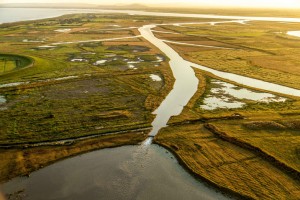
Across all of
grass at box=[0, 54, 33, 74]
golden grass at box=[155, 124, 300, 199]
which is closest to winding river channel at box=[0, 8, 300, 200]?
golden grass at box=[155, 124, 300, 199]

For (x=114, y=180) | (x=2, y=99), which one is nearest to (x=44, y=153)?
(x=114, y=180)

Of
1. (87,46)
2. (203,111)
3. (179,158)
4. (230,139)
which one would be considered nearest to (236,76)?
(203,111)

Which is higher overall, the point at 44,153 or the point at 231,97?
the point at 231,97

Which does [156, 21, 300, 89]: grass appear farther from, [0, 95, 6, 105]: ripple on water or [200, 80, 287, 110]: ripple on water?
[0, 95, 6, 105]: ripple on water

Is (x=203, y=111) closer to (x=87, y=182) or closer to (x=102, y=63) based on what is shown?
(x=87, y=182)

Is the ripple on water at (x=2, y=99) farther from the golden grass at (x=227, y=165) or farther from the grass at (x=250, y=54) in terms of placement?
the grass at (x=250, y=54)

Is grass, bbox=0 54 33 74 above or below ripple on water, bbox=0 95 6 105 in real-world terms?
above

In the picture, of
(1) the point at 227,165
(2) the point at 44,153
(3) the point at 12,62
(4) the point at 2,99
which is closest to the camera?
(1) the point at 227,165

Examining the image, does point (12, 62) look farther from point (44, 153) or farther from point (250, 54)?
point (250, 54)
